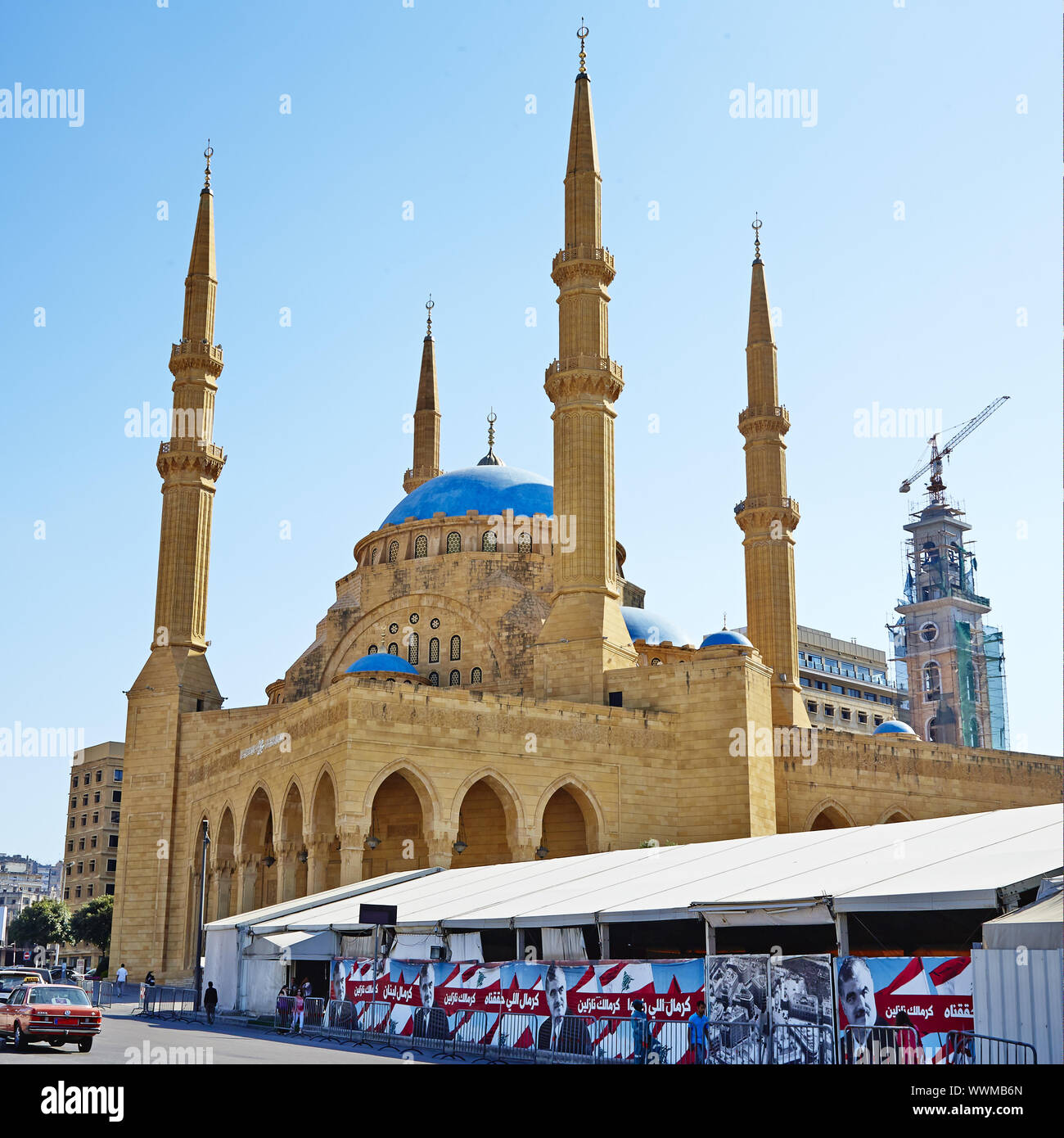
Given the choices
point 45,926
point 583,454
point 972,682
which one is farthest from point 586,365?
point 972,682

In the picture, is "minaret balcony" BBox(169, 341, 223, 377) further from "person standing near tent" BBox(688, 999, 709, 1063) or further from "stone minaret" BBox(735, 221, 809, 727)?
"person standing near tent" BBox(688, 999, 709, 1063)

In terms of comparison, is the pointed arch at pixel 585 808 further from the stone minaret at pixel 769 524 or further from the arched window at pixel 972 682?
the arched window at pixel 972 682

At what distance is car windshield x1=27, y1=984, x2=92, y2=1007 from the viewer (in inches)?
628

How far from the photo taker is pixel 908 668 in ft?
265

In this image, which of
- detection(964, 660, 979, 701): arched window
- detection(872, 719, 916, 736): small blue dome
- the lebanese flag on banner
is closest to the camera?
the lebanese flag on banner

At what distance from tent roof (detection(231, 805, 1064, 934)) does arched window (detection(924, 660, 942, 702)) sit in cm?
6199

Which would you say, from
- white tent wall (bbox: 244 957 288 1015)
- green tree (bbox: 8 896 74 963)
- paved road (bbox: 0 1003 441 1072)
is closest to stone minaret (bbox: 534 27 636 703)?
white tent wall (bbox: 244 957 288 1015)

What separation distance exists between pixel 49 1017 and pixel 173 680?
2494 centimetres

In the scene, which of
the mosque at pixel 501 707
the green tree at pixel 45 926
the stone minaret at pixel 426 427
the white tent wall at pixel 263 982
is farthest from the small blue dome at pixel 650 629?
the green tree at pixel 45 926
